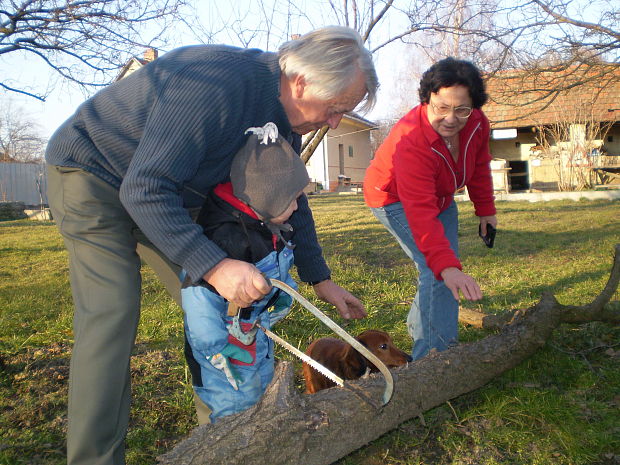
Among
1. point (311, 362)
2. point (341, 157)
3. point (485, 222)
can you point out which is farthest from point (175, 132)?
point (341, 157)

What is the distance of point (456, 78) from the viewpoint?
2.91 metres

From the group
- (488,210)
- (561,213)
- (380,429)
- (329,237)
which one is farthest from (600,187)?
(380,429)

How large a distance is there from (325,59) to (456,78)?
1223 millimetres

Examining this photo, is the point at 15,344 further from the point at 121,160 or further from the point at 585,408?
the point at 585,408

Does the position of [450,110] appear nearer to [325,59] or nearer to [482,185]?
[482,185]

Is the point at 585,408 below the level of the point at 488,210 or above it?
below

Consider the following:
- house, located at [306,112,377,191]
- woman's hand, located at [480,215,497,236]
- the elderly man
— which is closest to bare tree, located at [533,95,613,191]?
house, located at [306,112,377,191]

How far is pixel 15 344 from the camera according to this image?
384 cm

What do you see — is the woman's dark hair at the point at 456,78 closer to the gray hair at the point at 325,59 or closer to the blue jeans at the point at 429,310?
the blue jeans at the point at 429,310

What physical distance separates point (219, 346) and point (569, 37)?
6487 millimetres

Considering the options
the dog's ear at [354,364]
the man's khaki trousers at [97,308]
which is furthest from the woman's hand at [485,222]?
the man's khaki trousers at [97,308]

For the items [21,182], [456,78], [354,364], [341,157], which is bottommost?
[354,364]

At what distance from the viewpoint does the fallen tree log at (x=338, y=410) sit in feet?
5.79

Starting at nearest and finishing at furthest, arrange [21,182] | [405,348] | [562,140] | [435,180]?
[435,180] < [405,348] < [562,140] < [21,182]
